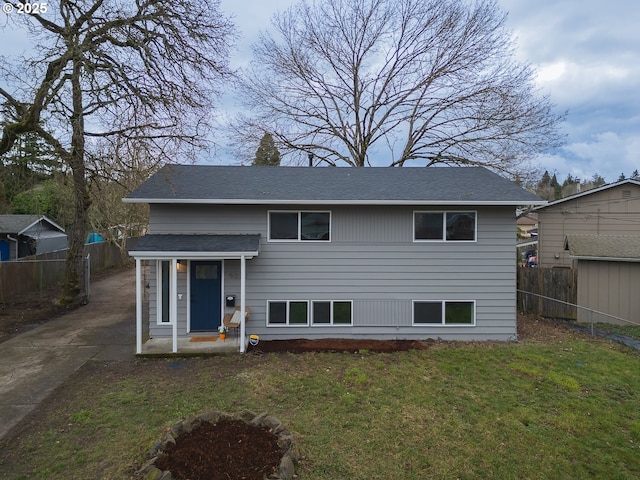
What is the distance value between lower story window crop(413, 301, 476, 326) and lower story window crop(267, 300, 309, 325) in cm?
295

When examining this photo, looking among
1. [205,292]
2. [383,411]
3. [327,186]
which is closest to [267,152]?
[327,186]

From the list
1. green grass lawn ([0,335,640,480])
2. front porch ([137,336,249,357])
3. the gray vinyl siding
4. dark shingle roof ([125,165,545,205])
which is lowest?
green grass lawn ([0,335,640,480])

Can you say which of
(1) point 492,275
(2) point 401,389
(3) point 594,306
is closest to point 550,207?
(3) point 594,306

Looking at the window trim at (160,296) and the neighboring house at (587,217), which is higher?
the neighboring house at (587,217)

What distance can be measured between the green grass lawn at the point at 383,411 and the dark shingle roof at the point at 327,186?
3.78 m

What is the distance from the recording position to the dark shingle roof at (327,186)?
9203 mm

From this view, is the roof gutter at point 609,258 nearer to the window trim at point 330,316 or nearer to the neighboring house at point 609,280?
the neighboring house at point 609,280

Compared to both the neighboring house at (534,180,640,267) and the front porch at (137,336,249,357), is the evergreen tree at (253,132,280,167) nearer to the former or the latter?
the front porch at (137,336,249,357)

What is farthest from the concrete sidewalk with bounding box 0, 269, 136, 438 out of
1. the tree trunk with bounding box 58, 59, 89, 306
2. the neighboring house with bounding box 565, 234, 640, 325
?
the neighboring house with bounding box 565, 234, 640, 325

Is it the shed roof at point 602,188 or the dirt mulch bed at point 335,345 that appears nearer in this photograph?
the dirt mulch bed at point 335,345

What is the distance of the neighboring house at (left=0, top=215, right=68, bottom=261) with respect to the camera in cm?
2102

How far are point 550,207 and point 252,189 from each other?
45.5 ft

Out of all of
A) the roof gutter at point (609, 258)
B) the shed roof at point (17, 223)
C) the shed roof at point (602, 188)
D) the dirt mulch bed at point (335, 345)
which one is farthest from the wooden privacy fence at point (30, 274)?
the shed roof at point (602, 188)

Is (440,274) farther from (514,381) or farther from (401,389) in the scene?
(401,389)
